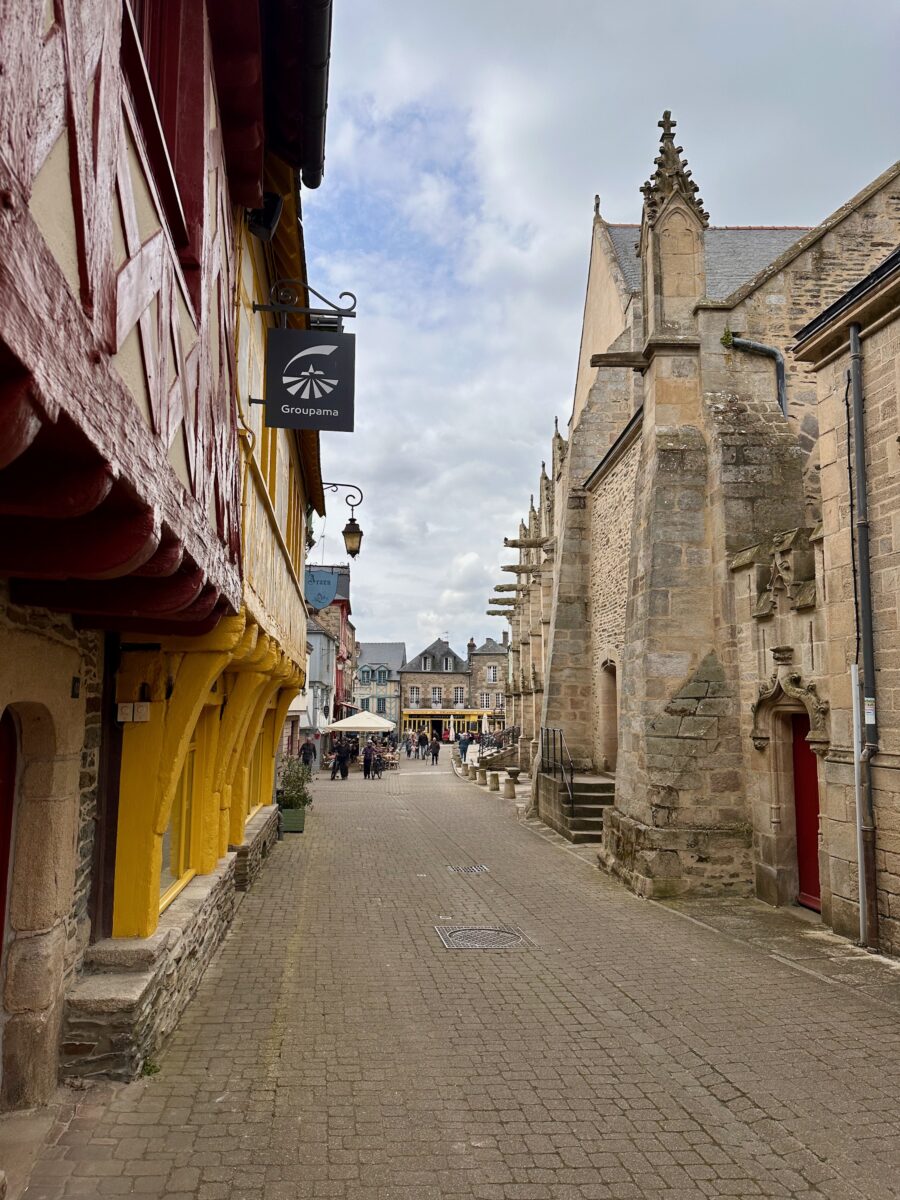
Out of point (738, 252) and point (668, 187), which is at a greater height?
point (738, 252)

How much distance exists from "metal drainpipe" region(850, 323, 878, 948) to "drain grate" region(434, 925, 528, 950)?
3151 mm

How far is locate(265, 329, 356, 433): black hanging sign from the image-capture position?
6332 mm

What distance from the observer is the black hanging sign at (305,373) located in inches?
249

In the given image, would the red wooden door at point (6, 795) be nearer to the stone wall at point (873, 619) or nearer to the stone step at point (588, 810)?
the stone wall at point (873, 619)

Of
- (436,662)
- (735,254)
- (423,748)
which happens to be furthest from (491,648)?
(735,254)

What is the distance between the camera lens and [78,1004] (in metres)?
4.49

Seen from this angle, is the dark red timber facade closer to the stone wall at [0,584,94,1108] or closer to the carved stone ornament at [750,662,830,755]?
the stone wall at [0,584,94,1108]

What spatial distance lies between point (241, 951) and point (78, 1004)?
126 inches

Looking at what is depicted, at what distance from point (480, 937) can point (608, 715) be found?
388 inches

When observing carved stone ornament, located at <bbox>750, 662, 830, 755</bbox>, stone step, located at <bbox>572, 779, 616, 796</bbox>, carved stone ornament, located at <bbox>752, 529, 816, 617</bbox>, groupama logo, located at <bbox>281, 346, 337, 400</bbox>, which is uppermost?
groupama logo, located at <bbox>281, 346, 337, 400</bbox>

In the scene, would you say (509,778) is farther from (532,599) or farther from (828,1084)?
(828,1084)

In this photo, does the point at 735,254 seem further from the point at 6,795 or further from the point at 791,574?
the point at 6,795

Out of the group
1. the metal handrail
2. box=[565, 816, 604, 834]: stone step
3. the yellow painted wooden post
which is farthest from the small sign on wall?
the yellow painted wooden post

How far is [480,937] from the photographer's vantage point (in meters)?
8.16
